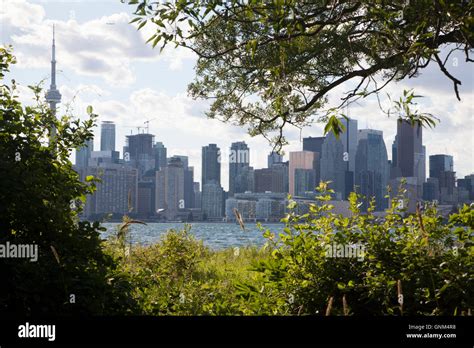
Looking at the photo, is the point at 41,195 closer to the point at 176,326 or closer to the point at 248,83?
the point at 176,326

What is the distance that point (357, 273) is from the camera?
225 inches

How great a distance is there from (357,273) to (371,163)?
853 centimetres

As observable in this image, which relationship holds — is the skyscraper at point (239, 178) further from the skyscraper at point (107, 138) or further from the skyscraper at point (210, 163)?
the skyscraper at point (107, 138)

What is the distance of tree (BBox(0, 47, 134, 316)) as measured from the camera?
14.8ft

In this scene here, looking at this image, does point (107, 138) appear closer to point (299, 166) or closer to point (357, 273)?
point (299, 166)

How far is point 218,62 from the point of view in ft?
32.8

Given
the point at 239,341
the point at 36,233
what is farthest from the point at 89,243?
the point at 239,341

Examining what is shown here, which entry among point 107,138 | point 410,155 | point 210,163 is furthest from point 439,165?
point 107,138

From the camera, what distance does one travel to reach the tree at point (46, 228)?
14.8ft

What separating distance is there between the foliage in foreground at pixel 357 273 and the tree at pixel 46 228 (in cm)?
62

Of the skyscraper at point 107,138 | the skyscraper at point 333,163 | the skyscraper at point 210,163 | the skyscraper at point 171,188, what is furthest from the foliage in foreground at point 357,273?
the skyscraper at point 171,188

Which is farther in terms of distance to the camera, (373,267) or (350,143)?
(350,143)

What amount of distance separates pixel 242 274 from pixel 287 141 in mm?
2506

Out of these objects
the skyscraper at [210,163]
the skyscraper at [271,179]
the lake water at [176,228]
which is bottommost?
the lake water at [176,228]
